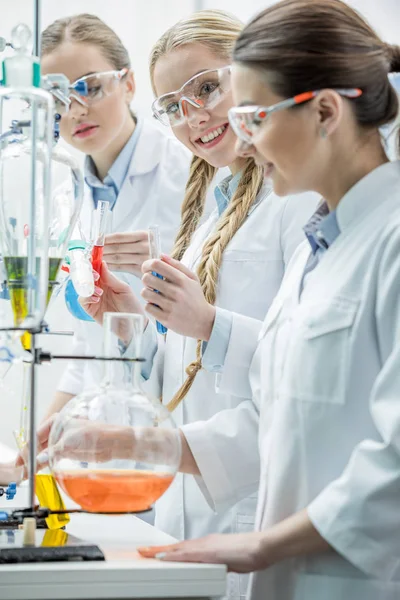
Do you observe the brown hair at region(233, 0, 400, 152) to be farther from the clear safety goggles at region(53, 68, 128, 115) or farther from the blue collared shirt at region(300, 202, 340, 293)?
the clear safety goggles at region(53, 68, 128, 115)

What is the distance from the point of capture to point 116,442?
1.25m

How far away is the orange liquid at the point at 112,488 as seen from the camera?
1233 millimetres

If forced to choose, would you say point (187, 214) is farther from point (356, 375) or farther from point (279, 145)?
point (356, 375)

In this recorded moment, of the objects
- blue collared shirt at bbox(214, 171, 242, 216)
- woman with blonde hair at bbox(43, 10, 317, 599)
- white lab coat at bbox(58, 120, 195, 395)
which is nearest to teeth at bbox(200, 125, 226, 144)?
woman with blonde hair at bbox(43, 10, 317, 599)

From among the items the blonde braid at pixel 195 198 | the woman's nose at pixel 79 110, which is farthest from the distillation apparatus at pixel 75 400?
the woman's nose at pixel 79 110

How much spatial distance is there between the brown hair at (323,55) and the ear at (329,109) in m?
0.02

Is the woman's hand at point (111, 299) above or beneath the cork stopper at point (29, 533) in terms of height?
above

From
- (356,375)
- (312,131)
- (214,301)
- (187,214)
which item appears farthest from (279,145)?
(187,214)

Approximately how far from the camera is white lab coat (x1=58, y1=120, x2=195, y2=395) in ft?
9.70

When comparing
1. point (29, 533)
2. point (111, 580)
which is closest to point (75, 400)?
point (29, 533)

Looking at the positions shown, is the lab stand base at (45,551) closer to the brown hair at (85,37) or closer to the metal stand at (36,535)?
the metal stand at (36,535)

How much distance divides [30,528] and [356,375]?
50 centimetres

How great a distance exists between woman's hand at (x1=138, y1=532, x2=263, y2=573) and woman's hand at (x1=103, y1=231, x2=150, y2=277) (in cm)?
109

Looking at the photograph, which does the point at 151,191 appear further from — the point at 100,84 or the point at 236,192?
the point at 236,192
